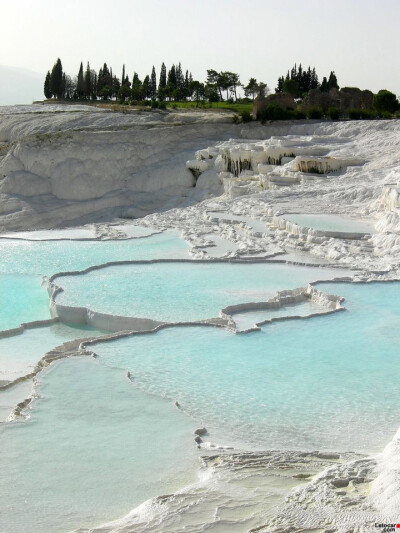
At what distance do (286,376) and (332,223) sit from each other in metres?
6.56

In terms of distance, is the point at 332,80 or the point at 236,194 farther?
the point at 332,80

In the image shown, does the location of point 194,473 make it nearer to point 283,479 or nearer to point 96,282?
point 283,479

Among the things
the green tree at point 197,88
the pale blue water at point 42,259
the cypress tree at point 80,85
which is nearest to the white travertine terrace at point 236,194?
the pale blue water at point 42,259

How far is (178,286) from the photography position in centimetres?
855

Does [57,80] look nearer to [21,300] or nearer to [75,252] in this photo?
[75,252]

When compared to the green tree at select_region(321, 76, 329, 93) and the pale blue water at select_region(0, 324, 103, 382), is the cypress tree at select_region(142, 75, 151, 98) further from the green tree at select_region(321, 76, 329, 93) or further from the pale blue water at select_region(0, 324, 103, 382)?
the pale blue water at select_region(0, 324, 103, 382)

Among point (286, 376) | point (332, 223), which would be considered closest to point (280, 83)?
point (332, 223)

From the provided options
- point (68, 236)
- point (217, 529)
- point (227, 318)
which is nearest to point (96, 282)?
point (227, 318)

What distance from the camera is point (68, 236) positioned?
12477mm

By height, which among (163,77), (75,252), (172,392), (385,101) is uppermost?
(163,77)

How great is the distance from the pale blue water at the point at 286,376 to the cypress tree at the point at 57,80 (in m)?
27.8

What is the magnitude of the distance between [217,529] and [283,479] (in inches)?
26.5

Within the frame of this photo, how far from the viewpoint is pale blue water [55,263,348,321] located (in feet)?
25.0

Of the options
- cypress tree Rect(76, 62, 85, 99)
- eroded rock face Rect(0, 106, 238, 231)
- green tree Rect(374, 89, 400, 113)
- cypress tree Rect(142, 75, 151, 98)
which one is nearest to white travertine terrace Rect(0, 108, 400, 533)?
eroded rock face Rect(0, 106, 238, 231)
